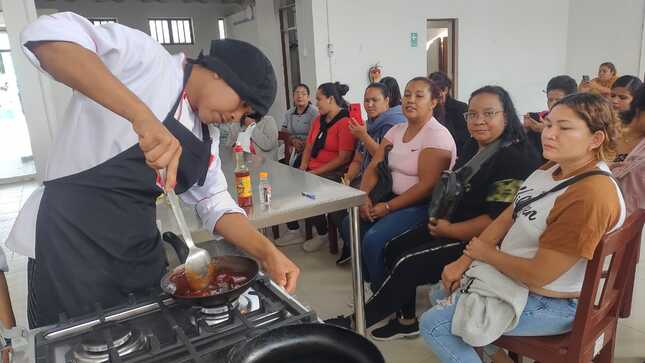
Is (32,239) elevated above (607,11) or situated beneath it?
situated beneath

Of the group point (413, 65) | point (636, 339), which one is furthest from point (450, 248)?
point (413, 65)

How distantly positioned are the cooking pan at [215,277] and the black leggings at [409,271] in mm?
1142

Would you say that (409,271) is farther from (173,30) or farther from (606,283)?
(173,30)

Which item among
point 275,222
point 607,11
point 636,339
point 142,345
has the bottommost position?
point 636,339

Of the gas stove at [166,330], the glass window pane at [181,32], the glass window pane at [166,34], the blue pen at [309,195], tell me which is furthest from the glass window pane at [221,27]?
the gas stove at [166,330]

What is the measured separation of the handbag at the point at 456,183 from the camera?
1.93m

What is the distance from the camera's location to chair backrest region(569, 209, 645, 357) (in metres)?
1.21

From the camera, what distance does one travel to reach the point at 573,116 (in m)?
1.38

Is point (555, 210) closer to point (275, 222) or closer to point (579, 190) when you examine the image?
point (579, 190)

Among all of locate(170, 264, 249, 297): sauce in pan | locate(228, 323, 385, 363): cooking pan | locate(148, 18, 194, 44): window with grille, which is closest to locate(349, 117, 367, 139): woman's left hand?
locate(170, 264, 249, 297): sauce in pan

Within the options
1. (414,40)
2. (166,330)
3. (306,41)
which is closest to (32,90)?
(306,41)

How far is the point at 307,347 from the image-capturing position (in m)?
0.74

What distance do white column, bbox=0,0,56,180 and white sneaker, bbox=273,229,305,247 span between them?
6.79ft

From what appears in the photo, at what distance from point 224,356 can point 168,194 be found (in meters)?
0.33
